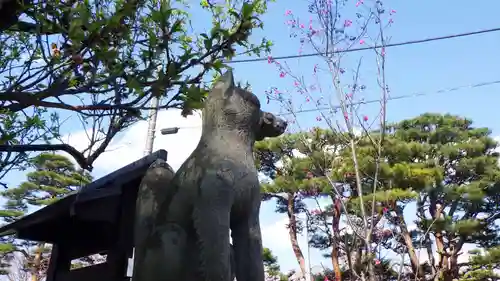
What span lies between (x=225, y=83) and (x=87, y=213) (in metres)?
1.43

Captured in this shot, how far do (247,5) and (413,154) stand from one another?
11.8 meters

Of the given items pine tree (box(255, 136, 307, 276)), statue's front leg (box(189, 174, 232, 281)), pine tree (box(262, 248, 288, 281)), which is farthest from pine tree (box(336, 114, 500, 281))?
statue's front leg (box(189, 174, 232, 281))

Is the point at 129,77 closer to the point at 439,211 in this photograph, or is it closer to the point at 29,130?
the point at 29,130

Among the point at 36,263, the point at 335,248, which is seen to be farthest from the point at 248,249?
the point at 36,263

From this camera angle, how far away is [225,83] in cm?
274

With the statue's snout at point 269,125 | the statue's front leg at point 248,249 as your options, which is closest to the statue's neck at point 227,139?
the statue's snout at point 269,125

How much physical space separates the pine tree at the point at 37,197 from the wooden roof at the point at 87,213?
14.2 m

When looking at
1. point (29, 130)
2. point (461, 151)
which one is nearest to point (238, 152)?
point (29, 130)

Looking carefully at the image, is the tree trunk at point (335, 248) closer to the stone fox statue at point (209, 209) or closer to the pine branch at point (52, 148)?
the pine branch at point (52, 148)

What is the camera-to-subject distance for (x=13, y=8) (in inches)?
99.0

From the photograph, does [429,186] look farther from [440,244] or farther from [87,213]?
[87,213]

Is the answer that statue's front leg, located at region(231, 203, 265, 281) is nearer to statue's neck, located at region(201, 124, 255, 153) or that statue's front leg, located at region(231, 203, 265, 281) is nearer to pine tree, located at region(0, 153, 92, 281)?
statue's neck, located at region(201, 124, 255, 153)

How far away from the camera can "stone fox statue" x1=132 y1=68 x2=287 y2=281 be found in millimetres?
2307

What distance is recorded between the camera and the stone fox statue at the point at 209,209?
2.31 metres
